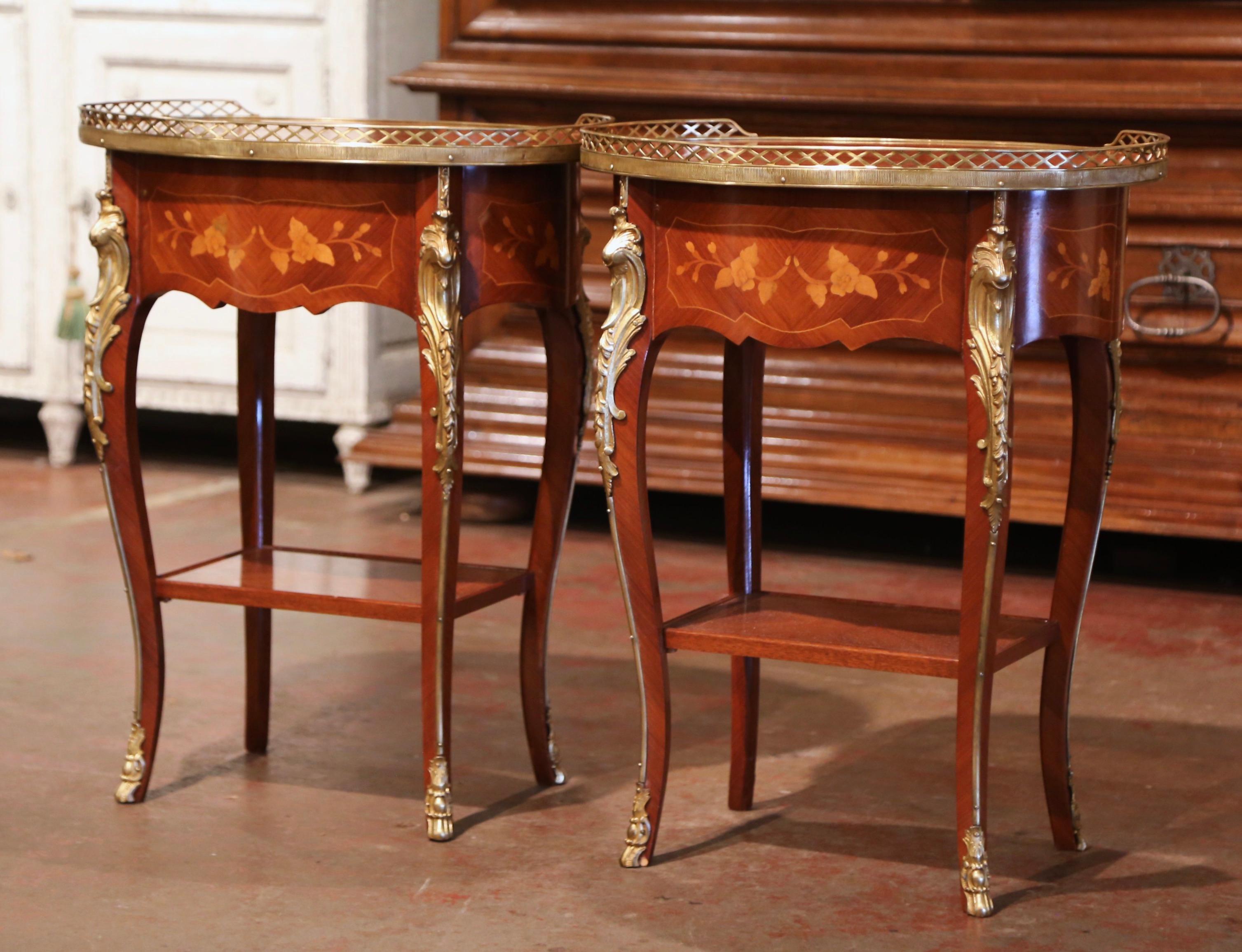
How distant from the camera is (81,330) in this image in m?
4.81

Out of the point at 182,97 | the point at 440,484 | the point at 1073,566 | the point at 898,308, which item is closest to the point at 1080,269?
the point at 898,308

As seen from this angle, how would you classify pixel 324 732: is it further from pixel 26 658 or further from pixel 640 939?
pixel 640 939

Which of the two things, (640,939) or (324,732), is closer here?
(640,939)

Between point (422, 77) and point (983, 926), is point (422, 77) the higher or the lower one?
the higher one

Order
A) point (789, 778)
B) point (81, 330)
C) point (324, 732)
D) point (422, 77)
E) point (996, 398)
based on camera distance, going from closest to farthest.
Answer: point (996, 398) < point (789, 778) < point (324, 732) < point (422, 77) < point (81, 330)

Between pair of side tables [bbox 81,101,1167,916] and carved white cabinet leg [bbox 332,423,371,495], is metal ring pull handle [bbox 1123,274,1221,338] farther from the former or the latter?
carved white cabinet leg [bbox 332,423,371,495]

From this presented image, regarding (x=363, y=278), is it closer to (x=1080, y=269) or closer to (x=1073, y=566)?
(x=1080, y=269)

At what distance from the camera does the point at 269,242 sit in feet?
7.72

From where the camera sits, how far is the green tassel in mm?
4852

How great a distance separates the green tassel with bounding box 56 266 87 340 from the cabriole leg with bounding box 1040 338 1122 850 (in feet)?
10.6

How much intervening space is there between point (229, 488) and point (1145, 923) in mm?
3260

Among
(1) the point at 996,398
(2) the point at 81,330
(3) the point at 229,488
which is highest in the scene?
(1) the point at 996,398

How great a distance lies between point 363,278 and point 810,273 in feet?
1.98

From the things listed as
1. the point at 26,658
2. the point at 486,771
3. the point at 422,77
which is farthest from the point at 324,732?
the point at 422,77
